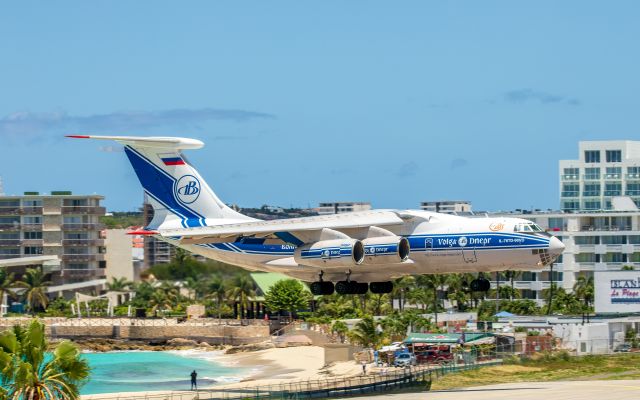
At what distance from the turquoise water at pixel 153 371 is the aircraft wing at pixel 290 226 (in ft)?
89.7

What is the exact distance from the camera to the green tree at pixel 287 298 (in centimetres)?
9775

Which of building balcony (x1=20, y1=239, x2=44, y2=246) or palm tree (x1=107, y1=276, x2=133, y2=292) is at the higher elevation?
building balcony (x1=20, y1=239, x2=44, y2=246)

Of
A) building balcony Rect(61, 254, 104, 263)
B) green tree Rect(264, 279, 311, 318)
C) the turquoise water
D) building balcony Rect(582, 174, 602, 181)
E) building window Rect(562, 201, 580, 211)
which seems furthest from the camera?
building balcony Rect(61, 254, 104, 263)

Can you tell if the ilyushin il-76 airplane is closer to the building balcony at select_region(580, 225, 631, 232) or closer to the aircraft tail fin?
the aircraft tail fin

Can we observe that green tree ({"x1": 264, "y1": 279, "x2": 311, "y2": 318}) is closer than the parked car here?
No

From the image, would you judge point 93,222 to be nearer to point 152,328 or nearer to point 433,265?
point 152,328

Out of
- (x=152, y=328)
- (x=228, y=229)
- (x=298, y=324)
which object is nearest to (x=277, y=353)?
(x=298, y=324)

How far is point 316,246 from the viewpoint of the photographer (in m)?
44.8

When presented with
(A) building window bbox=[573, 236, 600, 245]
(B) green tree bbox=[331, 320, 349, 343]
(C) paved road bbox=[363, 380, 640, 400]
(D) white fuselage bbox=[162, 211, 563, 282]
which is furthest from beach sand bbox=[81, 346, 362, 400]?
(A) building window bbox=[573, 236, 600, 245]

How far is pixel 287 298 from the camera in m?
97.7

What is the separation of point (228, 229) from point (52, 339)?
2237 inches

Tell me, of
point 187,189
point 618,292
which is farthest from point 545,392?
point 618,292

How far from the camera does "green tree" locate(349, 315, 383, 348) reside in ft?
241

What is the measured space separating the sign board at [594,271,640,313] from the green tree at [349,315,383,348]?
12.4 metres
